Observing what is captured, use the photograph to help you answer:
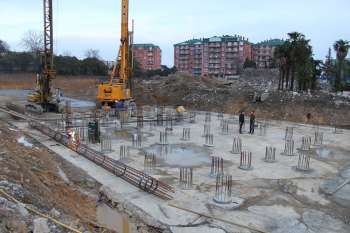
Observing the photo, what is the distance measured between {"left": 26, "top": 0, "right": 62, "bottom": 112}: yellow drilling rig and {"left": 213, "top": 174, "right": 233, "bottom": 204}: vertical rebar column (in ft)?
54.9

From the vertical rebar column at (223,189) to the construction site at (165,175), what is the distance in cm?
3

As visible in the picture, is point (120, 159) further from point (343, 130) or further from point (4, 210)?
point (343, 130)

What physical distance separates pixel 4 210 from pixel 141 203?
13.0ft

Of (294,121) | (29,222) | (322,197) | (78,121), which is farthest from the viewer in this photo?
(294,121)

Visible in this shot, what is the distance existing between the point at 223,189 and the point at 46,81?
17.9 metres

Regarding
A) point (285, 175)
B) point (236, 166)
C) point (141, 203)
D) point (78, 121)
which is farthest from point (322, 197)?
point (78, 121)

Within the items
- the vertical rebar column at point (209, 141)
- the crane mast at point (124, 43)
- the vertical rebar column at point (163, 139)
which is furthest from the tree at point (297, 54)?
the vertical rebar column at point (163, 139)

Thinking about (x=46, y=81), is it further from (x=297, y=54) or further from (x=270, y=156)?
(x=297, y=54)

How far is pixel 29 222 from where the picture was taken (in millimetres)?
5957

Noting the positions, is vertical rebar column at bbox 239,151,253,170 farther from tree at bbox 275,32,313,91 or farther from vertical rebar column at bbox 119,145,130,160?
tree at bbox 275,32,313,91

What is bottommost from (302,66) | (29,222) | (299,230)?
(299,230)

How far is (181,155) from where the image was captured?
48.2ft

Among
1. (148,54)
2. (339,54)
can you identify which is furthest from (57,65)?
(148,54)

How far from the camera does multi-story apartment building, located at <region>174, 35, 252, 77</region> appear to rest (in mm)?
99006
